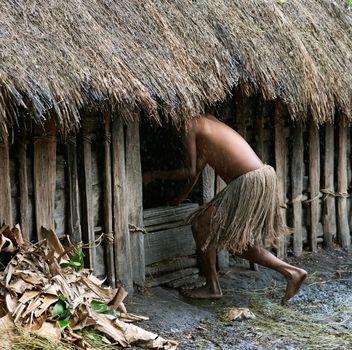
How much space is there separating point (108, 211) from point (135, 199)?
0.30m

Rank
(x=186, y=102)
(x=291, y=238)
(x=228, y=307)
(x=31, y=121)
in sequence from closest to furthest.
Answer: (x=31, y=121) < (x=186, y=102) < (x=228, y=307) < (x=291, y=238)

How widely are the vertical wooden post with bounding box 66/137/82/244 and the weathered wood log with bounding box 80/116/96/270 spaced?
6 cm

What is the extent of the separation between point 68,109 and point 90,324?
1.44 m

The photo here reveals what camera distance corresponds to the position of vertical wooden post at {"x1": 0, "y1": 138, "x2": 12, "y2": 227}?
548 cm

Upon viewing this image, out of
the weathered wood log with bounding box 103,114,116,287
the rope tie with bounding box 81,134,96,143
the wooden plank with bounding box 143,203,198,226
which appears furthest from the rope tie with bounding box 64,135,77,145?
the wooden plank with bounding box 143,203,198,226

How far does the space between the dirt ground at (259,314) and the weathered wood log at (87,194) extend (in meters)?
0.55

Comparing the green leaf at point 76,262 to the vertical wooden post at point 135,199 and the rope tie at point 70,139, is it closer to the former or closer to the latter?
the vertical wooden post at point 135,199

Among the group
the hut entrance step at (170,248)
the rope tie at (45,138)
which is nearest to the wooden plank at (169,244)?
the hut entrance step at (170,248)

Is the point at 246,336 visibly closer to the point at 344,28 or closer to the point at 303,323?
the point at 303,323

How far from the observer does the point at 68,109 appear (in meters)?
5.23

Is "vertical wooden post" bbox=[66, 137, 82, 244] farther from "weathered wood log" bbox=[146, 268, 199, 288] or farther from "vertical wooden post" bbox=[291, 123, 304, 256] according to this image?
"vertical wooden post" bbox=[291, 123, 304, 256]

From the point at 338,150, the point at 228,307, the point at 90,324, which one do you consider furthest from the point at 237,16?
the point at 90,324

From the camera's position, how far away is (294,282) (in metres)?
6.31

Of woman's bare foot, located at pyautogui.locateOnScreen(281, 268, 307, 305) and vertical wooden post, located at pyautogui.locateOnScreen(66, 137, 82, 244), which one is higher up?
vertical wooden post, located at pyautogui.locateOnScreen(66, 137, 82, 244)
